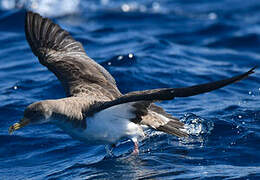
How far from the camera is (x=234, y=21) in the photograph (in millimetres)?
18266

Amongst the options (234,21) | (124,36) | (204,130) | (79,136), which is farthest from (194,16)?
(79,136)

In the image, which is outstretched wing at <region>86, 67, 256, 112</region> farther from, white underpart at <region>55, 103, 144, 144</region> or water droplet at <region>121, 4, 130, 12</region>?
water droplet at <region>121, 4, 130, 12</region>

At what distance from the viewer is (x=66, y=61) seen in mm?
8625

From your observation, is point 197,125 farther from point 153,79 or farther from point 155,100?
point 153,79

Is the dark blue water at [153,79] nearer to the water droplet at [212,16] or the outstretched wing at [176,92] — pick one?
the water droplet at [212,16]

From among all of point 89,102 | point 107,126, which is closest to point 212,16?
point 89,102

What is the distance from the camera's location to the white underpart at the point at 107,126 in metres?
6.79

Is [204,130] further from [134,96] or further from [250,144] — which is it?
[134,96]

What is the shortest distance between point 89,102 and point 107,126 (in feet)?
1.50

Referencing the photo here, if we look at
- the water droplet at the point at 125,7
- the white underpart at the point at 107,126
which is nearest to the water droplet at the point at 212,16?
the water droplet at the point at 125,7

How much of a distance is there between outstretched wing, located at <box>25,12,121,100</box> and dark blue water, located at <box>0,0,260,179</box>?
41.5 inches

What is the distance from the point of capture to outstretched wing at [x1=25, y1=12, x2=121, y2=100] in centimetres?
801

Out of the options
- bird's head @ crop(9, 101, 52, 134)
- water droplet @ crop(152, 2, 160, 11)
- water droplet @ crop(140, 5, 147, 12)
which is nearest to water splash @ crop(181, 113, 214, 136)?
bird's head @ crop(9, 101, 52, 134)

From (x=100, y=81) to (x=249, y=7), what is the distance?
1368 centimetres
